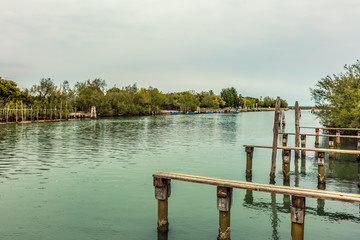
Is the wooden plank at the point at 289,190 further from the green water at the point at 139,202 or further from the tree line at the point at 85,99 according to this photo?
the tree line at the point at 85,99

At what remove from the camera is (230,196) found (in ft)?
26.2

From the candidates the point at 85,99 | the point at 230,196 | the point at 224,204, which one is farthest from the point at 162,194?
the point at 85,99

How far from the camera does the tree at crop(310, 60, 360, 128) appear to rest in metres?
30.7

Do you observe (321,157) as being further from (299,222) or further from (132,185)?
(132,185)

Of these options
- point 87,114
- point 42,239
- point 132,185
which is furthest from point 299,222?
point 87,114

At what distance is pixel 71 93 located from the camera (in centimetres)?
11725

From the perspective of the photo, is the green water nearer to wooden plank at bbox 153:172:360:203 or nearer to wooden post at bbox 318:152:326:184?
wooden post at bbox 318:152:326:184

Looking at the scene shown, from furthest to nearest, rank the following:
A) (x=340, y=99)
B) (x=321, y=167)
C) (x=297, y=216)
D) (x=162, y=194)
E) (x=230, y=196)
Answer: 1. (x=340, y=99)
2. (x=321, y=167)
3. (x=162, y=194)
4. (x=230, y=196)
5. (x=297, y=216)

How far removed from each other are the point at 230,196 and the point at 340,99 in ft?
100

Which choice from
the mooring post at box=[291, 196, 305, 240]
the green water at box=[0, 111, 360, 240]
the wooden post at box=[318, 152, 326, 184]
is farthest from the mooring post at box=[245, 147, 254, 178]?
the mooring post at box=[291, 196, 305, 240]

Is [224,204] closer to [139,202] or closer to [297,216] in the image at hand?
[297,216]

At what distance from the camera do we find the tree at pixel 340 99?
101 feet

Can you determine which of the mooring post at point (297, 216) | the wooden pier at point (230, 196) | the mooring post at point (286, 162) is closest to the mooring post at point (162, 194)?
the wooden pier at point (230, 196)

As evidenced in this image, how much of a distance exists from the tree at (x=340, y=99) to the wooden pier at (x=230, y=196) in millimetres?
25222
